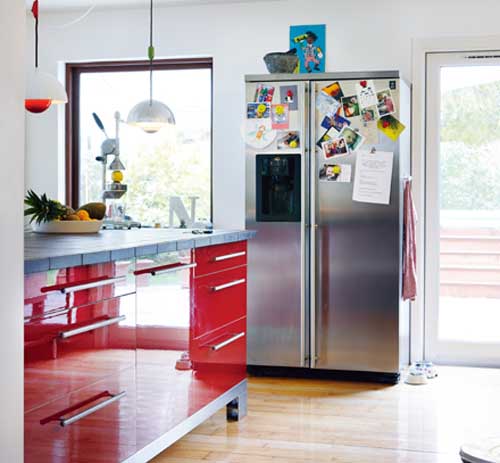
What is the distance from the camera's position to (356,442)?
137 inches

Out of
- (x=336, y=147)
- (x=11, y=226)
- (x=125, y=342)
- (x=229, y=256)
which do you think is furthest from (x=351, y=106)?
(x=11, y=226)

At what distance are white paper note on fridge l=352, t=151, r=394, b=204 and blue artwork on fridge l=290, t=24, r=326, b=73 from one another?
82 centimetres

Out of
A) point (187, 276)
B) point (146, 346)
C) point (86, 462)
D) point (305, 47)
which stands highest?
point (305, 47)

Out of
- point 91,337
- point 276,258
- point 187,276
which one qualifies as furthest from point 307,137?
point 91,337

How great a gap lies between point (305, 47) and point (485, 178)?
139cm

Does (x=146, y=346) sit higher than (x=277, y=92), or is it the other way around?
(x=277, y=92)

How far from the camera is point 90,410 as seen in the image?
2.44 metres

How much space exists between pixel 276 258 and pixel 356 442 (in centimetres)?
147

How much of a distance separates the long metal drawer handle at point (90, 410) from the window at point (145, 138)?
9.56ft

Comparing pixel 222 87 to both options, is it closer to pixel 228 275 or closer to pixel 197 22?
pixel 197 22

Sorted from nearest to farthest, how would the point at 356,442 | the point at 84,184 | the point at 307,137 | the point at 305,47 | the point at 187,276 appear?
1. the point at 187,276
2. the point at 356,442
3. the point at 307,137
4. the point at 305,47
5. the point at 84,184

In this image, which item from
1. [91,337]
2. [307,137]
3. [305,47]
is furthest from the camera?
[305,47]

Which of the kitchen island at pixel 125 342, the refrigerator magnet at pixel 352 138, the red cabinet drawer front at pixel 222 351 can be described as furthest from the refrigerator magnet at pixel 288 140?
the red cabinet drawer front at pixel 222 351

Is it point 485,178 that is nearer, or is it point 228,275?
point 228,275
